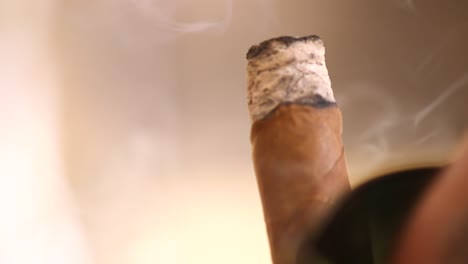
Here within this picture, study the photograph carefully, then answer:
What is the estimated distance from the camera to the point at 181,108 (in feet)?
4.42

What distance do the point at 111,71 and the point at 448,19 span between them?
81cm

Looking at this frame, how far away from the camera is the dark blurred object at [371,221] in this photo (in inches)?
23.4

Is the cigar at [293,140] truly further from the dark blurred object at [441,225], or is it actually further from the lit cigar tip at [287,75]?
the dark blurred object at [441,225]

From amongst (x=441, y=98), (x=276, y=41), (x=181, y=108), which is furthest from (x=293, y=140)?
(x=441, y=98)

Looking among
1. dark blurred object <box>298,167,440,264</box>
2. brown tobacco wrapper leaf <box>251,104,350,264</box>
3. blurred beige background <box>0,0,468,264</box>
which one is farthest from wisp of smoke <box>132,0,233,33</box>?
dark blurred object <box>298,167,440,264</box>

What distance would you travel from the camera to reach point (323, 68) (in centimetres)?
82

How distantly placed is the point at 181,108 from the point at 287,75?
1.95 ft

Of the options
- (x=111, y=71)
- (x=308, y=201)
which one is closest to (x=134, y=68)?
(x=111, y=71)

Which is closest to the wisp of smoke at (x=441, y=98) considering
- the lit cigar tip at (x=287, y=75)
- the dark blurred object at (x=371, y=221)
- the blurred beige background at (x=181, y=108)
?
the blurred beige background at (x=181, y=108)

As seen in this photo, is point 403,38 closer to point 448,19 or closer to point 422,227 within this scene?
point 448,19

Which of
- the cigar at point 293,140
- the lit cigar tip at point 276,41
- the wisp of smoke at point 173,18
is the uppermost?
the wisp of smoke at point 173,18

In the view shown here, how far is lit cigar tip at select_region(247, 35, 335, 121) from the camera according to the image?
784 mm

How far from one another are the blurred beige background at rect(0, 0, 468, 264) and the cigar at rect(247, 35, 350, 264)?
1.59 ft

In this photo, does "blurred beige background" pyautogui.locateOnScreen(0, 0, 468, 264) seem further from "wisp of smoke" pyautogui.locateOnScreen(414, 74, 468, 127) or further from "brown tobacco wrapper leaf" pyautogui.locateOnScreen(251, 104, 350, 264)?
"brown tobacco wrapper leaf" pyautogui.locateOnScreen(251, 104, 350, 264)
